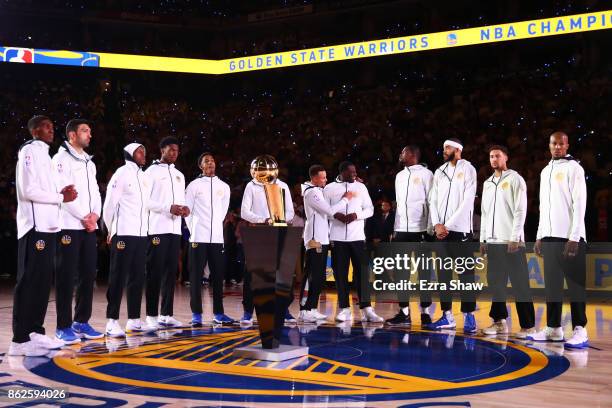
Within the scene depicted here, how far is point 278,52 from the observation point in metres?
23.5

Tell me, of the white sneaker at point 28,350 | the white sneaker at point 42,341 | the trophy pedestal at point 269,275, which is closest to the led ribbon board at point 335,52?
the trophy pedestal at point 269,275

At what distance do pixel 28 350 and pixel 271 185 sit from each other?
2.57 m

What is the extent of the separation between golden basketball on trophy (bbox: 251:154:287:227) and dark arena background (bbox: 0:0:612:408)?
1.49ft

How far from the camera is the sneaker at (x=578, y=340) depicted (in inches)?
287

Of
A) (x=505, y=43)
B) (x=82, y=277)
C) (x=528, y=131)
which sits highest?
(x=505, y=43)

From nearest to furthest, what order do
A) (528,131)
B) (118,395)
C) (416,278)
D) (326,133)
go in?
(118,395) < (416,278) < (528,131) < (326,133)

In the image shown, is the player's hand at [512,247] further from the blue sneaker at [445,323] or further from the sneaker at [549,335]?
the blue sneaker at [445,323]

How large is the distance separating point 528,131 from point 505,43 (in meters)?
5.63

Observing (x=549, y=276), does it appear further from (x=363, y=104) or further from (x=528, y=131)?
(x=363, y=104)

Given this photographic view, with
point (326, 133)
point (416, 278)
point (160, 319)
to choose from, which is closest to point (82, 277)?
point (160, 319)

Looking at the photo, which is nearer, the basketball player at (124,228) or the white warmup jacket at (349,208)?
the basketball player at (124,228)

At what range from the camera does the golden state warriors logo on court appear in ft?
17.3

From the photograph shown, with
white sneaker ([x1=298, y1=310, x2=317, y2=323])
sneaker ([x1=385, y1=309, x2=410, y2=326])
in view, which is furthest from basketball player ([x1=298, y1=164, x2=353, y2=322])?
sneaker ([x1=385, y1=309, x2=410, y2=326])

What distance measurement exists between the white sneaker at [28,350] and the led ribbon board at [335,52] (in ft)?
50.2
